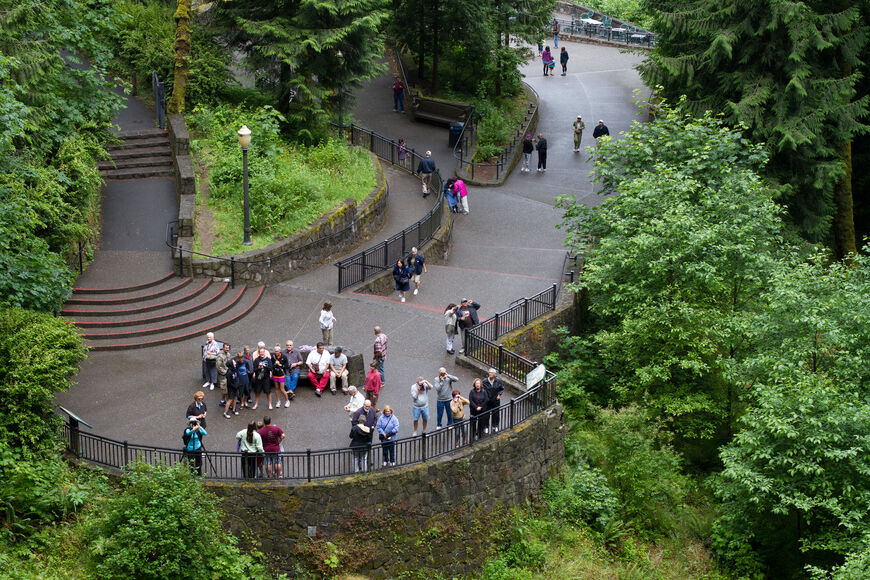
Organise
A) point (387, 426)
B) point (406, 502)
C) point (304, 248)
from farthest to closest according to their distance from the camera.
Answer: point (304, 248) < point (406, 502) < point (387, 426)

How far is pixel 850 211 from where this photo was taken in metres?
34.0

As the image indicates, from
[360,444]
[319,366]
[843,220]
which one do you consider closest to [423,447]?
[360,444]

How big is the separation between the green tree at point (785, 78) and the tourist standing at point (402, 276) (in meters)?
9.95

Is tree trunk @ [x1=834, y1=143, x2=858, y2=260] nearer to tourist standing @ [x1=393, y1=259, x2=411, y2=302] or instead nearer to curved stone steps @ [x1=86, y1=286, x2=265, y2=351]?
tourist standing @ [x1=393, y1=259, x2=411, y2=302]

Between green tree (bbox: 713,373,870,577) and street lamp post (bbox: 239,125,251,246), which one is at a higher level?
street lamp post (bbox: 239,125,251,246)

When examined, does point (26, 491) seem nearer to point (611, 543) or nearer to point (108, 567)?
point (108, 567)

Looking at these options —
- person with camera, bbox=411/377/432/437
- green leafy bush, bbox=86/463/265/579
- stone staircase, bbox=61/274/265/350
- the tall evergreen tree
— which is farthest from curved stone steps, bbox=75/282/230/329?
the tall evergreen tree

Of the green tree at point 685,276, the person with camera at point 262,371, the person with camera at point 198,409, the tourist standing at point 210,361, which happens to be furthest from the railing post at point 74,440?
the green tree at point 685,276

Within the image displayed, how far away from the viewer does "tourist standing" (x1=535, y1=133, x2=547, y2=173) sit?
37812 mm

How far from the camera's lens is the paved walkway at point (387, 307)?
67.8ft

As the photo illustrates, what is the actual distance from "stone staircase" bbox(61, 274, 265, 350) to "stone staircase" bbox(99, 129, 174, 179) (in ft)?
19.8

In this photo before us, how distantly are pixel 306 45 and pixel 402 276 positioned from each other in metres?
8.26

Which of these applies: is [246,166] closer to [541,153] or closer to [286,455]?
[286,455]

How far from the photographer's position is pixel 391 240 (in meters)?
28.9
